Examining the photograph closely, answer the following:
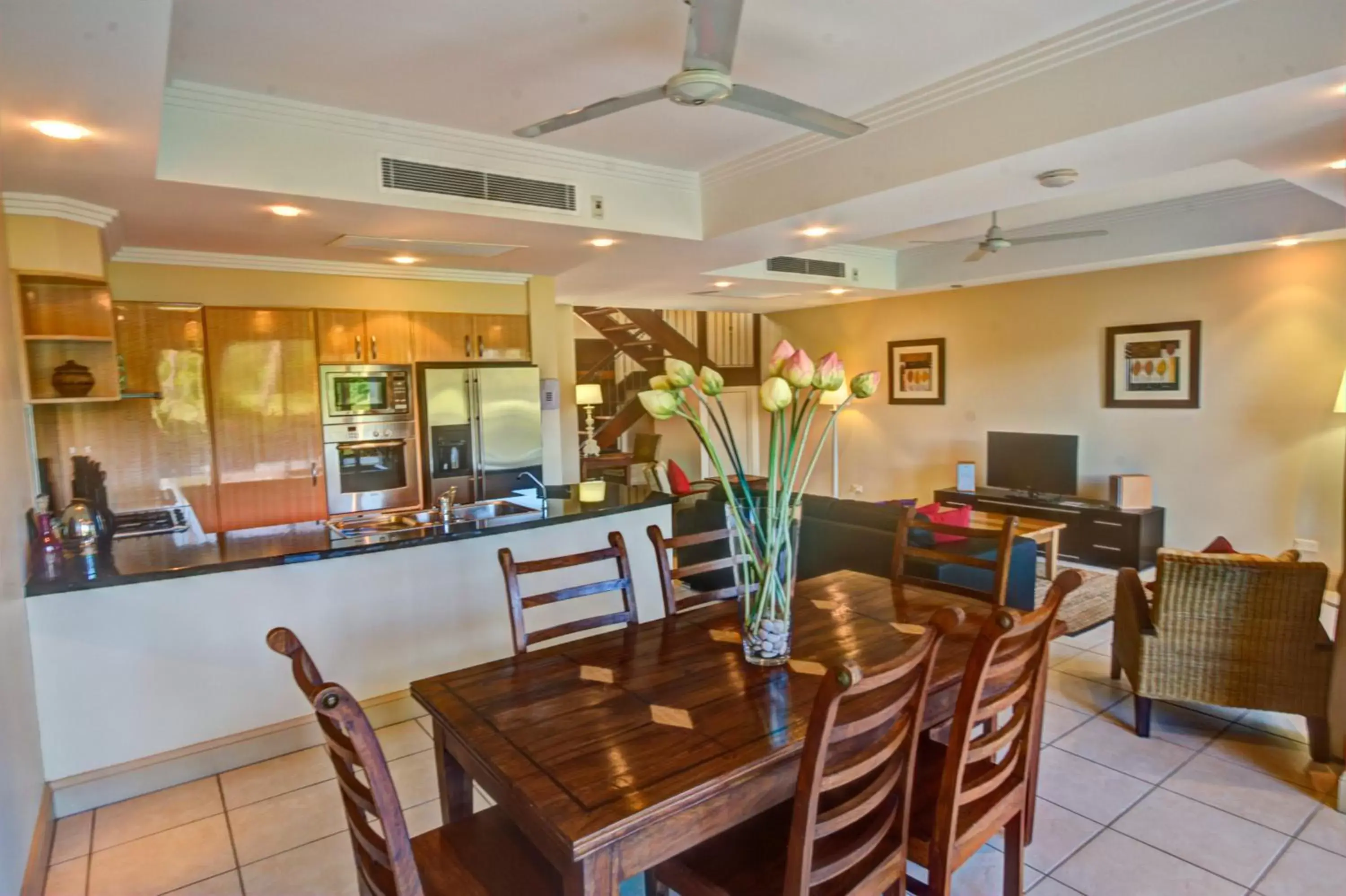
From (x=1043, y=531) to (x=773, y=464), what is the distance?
431cm

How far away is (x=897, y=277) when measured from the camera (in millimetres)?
7141

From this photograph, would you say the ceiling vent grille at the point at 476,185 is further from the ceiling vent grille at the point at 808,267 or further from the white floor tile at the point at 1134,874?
the white floor tile at the point at 1134,874

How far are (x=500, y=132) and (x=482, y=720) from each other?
2.70 metres

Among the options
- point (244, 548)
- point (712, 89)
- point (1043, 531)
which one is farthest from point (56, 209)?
point (1043, 531)

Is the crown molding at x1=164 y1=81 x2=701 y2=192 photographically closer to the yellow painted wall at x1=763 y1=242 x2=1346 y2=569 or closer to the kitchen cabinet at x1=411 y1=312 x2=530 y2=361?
the kitchen cabinet at x1=411 y1=312 x2=530 y2=361

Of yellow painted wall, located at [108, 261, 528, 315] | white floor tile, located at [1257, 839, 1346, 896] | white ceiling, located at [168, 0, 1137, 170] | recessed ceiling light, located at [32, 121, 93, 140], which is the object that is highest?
white ceiling, located at [168, 0, 1137, 170]

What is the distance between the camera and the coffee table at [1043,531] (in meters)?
5.45

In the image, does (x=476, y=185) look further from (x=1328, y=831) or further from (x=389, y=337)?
(x=1328, y=831)

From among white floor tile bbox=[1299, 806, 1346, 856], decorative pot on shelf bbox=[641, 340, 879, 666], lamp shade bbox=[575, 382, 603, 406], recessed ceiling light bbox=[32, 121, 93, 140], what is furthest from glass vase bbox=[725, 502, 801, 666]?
lamp shade bbox=[575, 382, 603, 406]

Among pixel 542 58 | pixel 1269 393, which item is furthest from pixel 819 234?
pixel 1269 393

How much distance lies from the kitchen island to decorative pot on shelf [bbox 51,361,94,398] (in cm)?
85

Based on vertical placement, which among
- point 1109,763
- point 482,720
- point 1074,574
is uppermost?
point 1074,574

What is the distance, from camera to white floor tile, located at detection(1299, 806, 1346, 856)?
7.80 feet

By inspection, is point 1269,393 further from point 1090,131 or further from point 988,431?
point 1090,131
